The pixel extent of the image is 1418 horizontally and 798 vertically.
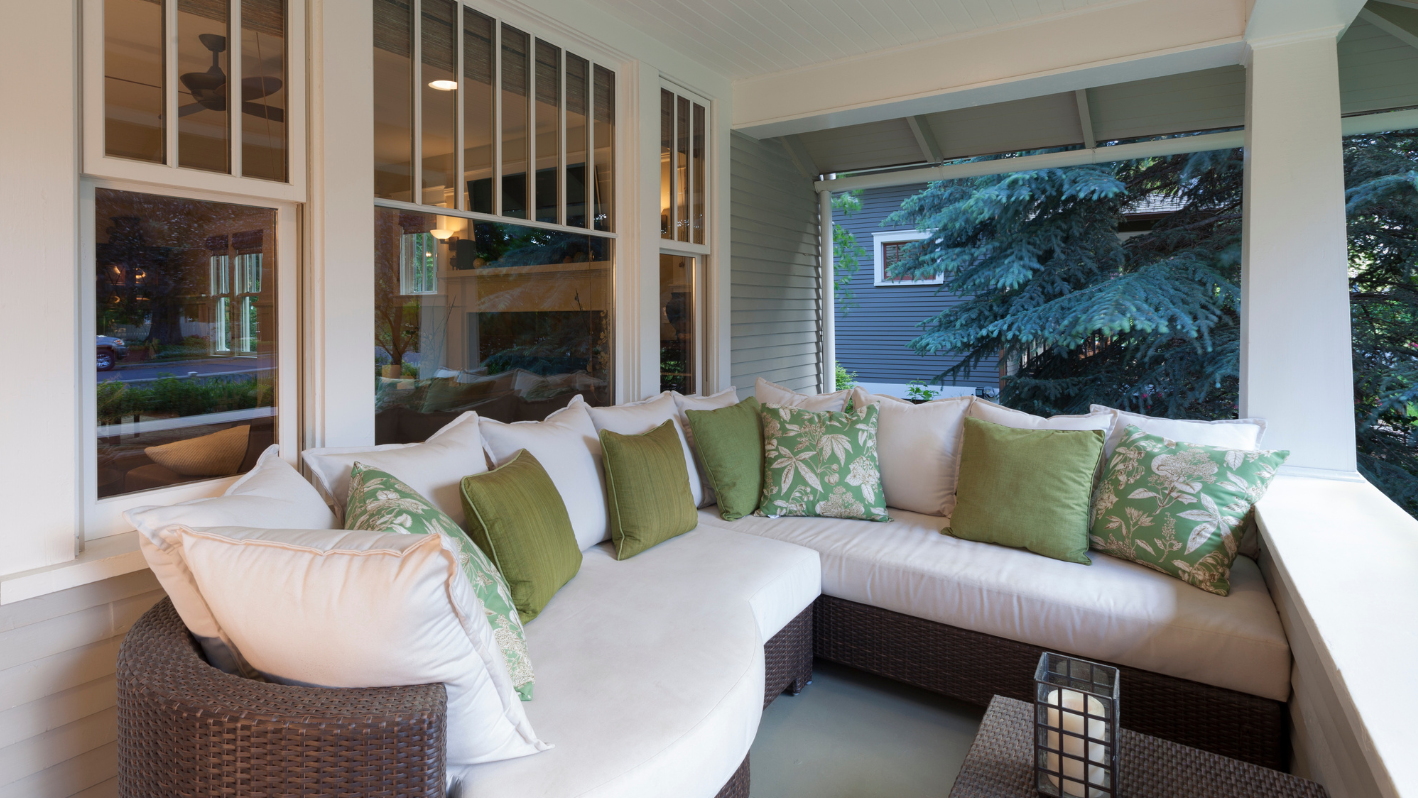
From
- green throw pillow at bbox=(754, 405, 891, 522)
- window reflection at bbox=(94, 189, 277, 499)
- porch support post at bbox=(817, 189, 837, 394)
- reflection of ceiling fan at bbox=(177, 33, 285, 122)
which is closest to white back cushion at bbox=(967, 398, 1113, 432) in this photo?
green throw pillow at bbox=(754, 405, 891, 522)

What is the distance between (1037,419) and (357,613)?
2669 millimetres

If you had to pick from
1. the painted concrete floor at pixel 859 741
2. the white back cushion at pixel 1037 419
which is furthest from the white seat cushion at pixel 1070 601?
the white back cushion at pixel 1037 419

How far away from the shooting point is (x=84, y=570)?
183 centimetres

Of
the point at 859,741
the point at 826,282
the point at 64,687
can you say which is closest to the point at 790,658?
the point at 859,741

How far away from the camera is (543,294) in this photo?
131 inches

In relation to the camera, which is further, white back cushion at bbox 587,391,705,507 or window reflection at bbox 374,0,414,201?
white back cushion at bbox 587,391,705,507

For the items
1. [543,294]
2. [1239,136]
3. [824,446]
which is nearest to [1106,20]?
[1239,136]

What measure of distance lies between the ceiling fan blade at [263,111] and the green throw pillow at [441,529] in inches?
46.7

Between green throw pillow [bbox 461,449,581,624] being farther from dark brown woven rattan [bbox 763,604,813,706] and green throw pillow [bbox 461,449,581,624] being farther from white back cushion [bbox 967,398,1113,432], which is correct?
white back cushion [bbox 967,398,1113,432]

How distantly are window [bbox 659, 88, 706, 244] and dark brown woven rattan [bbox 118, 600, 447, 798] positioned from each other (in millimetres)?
3073

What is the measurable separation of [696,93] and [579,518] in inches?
105

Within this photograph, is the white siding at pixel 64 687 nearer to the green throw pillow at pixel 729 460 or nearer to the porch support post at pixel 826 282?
the green throw pillow at pixel 729 460

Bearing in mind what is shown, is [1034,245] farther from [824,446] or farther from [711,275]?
[824,446]

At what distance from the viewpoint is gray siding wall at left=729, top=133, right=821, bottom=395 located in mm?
4676
